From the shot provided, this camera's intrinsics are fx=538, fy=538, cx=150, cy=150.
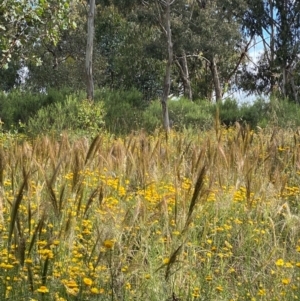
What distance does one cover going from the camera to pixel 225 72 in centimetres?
3159

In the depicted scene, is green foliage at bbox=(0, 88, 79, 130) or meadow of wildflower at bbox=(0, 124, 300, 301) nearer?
meadow of wildflower at bbox=(0, 124, 300, 301)

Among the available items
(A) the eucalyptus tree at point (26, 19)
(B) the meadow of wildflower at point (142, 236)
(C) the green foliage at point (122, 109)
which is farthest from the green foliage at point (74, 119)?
(B) the meadow of wildflower at point (142, 236)

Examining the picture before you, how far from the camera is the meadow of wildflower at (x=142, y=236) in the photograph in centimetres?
203

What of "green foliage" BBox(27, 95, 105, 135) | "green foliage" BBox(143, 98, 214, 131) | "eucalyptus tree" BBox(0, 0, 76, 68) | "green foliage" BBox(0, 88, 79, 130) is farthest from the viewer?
"green foliage" BBox(143, 98, 214, 131)

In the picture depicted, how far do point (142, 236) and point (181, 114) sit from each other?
1476 centimetres

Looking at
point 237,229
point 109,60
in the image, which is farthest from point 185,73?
point 237,229

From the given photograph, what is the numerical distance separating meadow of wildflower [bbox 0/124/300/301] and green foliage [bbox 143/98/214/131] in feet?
36.0

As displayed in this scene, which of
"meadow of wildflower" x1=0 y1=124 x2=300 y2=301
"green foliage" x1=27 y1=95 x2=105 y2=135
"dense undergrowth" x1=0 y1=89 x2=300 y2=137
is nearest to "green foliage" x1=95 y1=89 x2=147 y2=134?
"dense undergrowth" x1=0 y1=89 x2=300 y2=137

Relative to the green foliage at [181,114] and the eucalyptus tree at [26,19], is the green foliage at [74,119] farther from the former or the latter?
the green foliage at [181,114]

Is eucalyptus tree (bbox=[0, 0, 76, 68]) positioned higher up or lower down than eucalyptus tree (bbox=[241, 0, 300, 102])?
lower down

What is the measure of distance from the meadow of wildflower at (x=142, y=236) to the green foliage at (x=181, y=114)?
11.0m

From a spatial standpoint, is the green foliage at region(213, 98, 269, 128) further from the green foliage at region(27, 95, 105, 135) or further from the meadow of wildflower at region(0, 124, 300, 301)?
the meadow of wildflower at region(0, 124, 300, 301)

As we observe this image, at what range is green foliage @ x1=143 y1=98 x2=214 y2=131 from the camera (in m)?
15.3

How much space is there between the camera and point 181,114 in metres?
17.2
